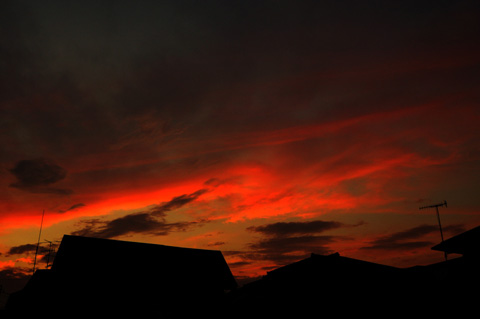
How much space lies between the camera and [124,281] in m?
28.1

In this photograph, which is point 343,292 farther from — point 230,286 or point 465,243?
point 230,286

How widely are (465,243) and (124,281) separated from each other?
24693mm

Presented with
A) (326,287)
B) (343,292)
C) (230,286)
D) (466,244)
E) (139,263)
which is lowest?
(230,286)

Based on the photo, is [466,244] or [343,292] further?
[466,244]

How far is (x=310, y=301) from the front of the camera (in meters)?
7.58

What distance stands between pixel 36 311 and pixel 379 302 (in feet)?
83.3

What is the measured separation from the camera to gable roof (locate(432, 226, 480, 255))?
38.3 feet

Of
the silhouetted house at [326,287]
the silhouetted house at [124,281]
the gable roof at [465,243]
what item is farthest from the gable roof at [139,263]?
the gable roof at [465,243]

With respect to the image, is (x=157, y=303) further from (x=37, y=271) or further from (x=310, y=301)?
(x=310, y=301)

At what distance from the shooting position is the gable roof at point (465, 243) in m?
11.7

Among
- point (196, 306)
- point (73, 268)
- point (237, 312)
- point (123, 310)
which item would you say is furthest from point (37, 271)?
point (237, 312)

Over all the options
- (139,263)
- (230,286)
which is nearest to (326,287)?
(139,263)

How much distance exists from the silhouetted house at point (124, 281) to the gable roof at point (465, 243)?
578 inches

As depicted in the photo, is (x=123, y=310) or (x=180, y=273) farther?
(x=180, y=273)
